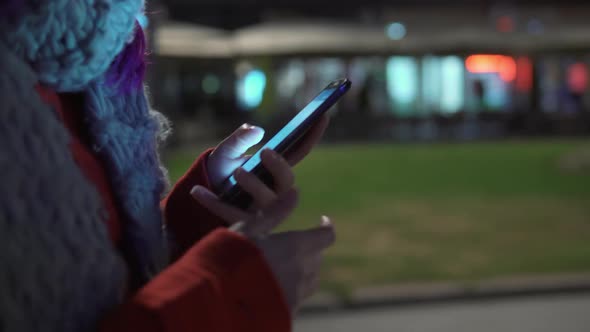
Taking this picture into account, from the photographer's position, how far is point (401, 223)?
928 centimetres

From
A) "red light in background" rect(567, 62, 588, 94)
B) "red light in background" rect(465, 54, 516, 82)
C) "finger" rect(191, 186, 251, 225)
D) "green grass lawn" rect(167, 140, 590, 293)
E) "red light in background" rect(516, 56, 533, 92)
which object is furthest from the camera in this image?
"red light in background" rect(516, 56, 533, 92)

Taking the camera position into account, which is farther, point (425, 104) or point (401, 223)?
point (425, 104)

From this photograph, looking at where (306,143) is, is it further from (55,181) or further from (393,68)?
(393,68)

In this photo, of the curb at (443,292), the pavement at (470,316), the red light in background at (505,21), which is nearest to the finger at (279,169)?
the pavement at (470,316)

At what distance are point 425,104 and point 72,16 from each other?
26.9 meters

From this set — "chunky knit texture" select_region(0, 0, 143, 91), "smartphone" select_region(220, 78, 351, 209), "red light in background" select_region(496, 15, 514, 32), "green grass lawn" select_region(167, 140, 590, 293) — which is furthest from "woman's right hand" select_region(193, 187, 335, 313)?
"red light in background" select_region(496, 15, 514, 32)

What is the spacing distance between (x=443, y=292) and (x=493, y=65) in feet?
77.6

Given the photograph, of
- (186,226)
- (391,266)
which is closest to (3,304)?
(186,226)

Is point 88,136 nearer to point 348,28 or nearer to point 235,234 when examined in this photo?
point 235,234

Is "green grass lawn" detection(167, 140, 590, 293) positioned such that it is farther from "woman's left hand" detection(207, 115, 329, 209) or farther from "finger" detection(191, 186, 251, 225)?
"finger" detection(191, 186, 251, 225)

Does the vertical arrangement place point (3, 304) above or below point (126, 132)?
below

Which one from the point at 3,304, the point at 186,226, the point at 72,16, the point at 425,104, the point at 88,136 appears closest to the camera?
the point at 3,304

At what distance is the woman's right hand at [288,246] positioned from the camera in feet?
3.63

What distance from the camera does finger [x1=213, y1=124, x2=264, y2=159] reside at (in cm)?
153
